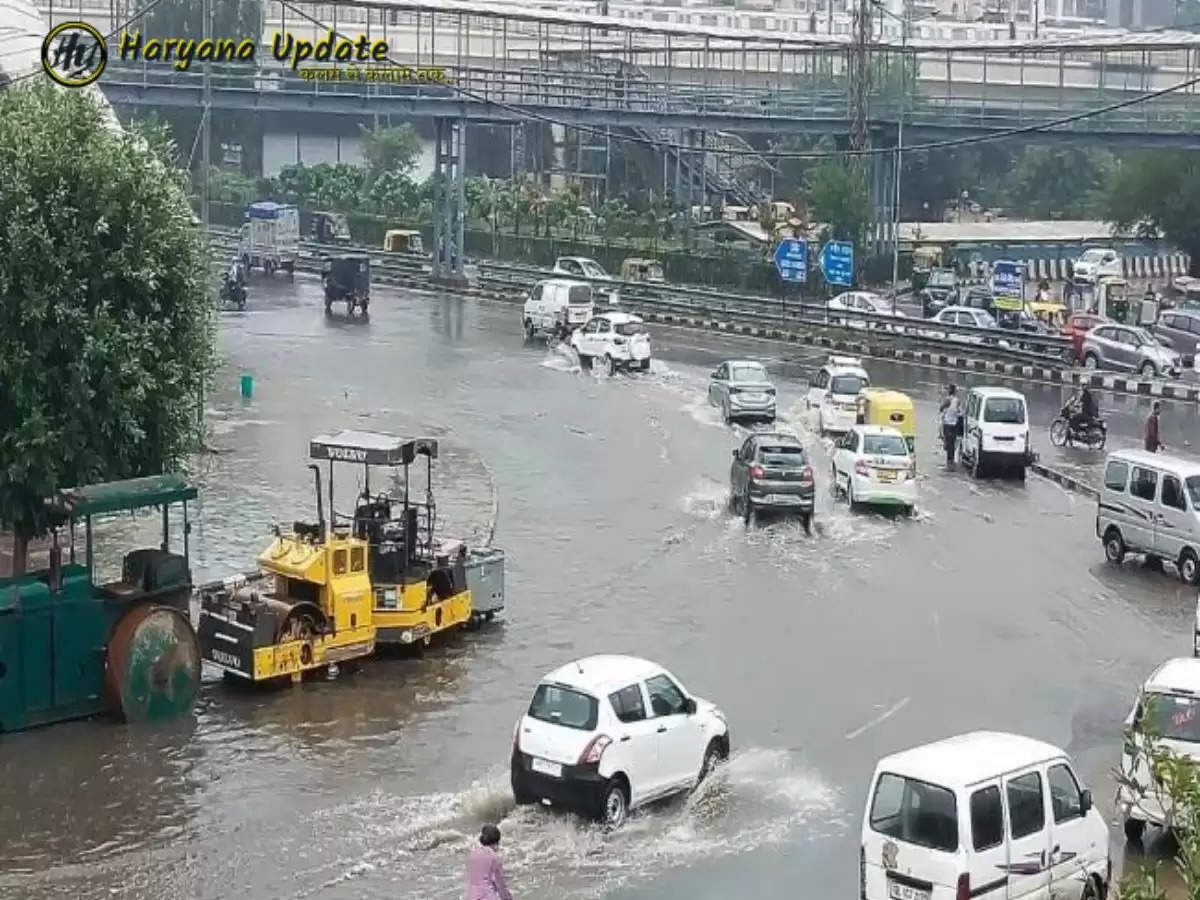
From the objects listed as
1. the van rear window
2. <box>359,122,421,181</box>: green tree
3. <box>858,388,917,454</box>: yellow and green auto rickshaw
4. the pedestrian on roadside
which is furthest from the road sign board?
the van rear window

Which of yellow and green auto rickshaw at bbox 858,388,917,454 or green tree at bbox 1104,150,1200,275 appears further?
green tree at bbox 1104,150,1200,275

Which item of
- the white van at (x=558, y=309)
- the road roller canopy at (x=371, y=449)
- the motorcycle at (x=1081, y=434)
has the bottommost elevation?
the motorcycle at (x=1081, y=434)

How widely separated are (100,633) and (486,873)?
7.18 meters

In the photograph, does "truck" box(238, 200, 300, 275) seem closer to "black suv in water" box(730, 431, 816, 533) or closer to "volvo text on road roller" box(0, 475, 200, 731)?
"black suv in water" box(730, 431, 816, 533)

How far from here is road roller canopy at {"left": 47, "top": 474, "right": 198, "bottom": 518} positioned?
18.8m

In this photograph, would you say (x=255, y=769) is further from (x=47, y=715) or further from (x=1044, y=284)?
(x=1044, y=284)

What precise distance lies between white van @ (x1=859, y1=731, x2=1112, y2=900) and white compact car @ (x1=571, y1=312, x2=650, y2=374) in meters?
33.5

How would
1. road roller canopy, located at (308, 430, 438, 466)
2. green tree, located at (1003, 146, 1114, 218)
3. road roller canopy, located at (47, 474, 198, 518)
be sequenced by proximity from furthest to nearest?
1. green tree, located at (1003, 146, 1114, 218)
2. road roller canopy, located at (308, 430, 438, 466)
3. road roller canopy, located at (47, 474, 198, 518)

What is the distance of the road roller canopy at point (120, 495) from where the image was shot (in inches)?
739

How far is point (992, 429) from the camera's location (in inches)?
1373

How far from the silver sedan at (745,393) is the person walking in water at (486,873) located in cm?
2702

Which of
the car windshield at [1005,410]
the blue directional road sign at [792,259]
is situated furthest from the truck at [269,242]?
the car windshield at [1005,410]

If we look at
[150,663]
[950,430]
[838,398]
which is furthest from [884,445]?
[150,663]

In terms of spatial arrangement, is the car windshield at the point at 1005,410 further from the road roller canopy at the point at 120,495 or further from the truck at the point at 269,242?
the truck at the point at 269,242
